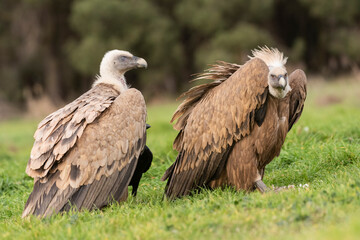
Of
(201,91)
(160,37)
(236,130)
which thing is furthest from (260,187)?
(160,37)

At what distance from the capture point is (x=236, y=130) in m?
5.09

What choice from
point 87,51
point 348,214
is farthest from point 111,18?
point 348,214

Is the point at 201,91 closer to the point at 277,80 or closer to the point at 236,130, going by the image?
the point at 236,130

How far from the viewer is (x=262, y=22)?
24.0 meters

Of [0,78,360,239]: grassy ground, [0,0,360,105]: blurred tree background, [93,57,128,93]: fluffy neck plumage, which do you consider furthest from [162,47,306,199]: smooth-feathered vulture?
[0,0,360,105]: blurred tree background

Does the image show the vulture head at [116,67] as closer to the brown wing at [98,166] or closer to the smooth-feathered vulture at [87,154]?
the smooth-feathered vulture at [87,154]

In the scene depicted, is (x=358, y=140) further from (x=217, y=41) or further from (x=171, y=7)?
(x=171, y=7)

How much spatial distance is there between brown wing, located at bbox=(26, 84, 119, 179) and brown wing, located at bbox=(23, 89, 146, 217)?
0.07 metres

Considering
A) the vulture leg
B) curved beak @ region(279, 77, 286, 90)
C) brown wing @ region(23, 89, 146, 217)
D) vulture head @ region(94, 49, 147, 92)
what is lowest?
the vulture leg

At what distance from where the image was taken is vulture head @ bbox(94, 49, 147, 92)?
613 centimetres

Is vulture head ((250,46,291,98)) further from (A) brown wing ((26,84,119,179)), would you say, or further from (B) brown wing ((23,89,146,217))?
(A) brown wing ((26,84,119,179))

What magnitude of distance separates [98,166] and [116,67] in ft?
5.87

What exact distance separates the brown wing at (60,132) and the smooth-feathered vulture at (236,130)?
0.99 meters

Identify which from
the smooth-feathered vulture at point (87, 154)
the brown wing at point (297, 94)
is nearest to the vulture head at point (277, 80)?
the brown wing at point (297, 94)
